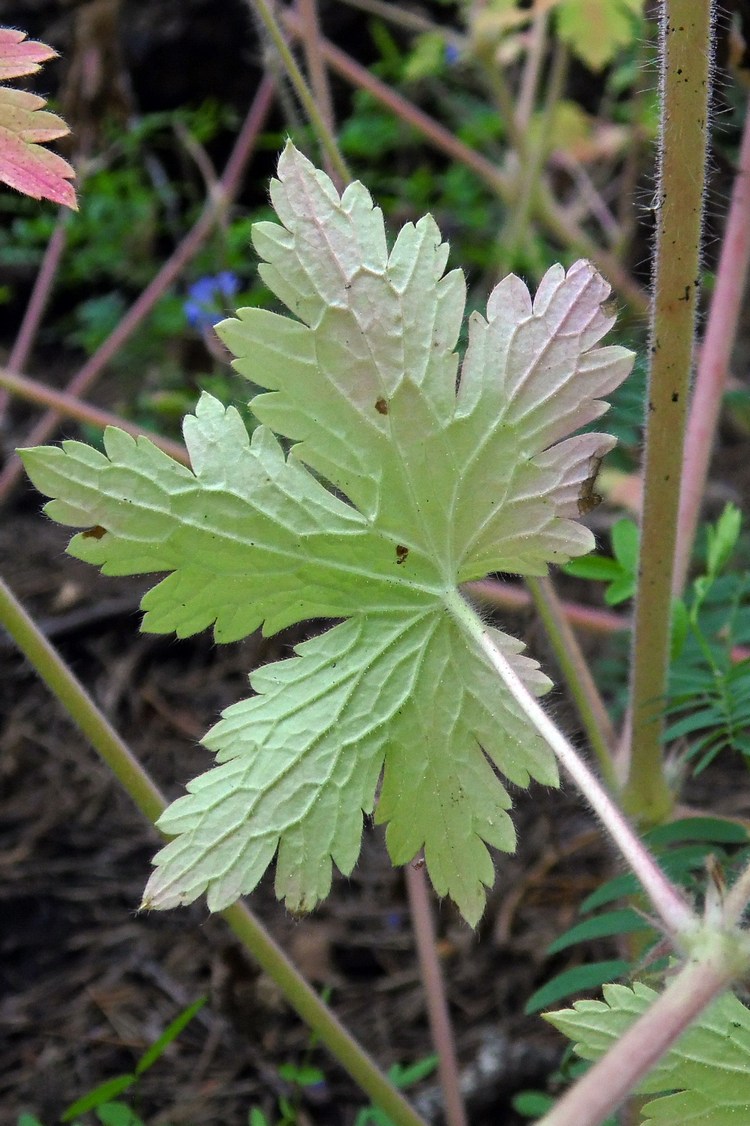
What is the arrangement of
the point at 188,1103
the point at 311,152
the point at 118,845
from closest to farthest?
the point at 188,1103 → the point at 118,845 → the point at 311,152

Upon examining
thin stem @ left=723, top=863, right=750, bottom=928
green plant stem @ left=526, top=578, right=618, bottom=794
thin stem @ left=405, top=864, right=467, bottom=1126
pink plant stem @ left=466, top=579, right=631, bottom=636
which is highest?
thin stem @ left=723, top=863, right=750, bottom=928

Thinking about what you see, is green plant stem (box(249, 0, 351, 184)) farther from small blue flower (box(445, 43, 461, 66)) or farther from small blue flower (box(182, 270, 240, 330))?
small blue flower (box(445, 43, 461, 66))

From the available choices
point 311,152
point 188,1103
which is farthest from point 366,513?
point 311,152

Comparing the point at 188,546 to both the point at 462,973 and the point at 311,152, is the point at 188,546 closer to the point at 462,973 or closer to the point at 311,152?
the point at 462,973

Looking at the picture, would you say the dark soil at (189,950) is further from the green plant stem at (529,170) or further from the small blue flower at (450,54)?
the small blue flower at (450,54)

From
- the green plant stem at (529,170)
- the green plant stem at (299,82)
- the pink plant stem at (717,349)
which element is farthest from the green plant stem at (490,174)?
the green plant stem at (299,82)

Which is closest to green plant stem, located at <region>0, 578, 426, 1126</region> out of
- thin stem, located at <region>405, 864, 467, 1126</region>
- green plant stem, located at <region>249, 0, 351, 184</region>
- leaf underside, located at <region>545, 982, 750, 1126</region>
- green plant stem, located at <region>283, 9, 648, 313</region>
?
thin stem, located at <region>405, 864, 467, 1126</region>
